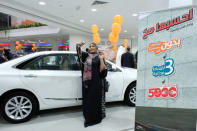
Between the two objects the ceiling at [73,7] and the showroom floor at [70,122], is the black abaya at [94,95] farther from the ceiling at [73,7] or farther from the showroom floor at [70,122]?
the ceiling at [73,7]

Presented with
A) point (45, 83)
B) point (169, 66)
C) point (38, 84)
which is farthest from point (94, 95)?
point (169, 66)

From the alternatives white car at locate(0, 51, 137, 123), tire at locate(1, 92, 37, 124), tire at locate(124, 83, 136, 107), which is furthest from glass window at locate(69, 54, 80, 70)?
tire at locate(124, 83, 136, 107)

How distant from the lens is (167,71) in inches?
61.0

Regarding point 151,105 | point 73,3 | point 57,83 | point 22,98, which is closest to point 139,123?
point 151,105

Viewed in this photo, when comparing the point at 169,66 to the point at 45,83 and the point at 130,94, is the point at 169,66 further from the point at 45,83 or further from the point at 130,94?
the point at 45,83

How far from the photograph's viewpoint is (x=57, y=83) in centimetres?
250

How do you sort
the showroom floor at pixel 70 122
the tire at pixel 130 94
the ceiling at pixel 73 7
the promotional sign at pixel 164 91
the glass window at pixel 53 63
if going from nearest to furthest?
the promotional sign at pixel 164 91 < the showroom floor at pixel 70 122 < the glass window at pixel 53 63 < the tire at pixel 130 94 < the ceiling at pixel 73 7

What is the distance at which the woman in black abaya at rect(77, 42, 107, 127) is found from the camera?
232 centimetres

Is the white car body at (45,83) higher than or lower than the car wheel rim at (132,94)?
higher

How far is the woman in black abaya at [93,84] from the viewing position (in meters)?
2.32

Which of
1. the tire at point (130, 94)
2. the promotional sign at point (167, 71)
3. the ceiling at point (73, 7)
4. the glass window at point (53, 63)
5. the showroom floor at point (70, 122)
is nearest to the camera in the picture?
the promotional sign at point (167, 71)

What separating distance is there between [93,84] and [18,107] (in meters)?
1.38

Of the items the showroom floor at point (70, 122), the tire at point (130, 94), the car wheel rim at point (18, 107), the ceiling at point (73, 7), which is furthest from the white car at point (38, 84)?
the ceiling at point (73, 7)

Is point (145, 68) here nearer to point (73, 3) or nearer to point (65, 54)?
point (65, 54)
